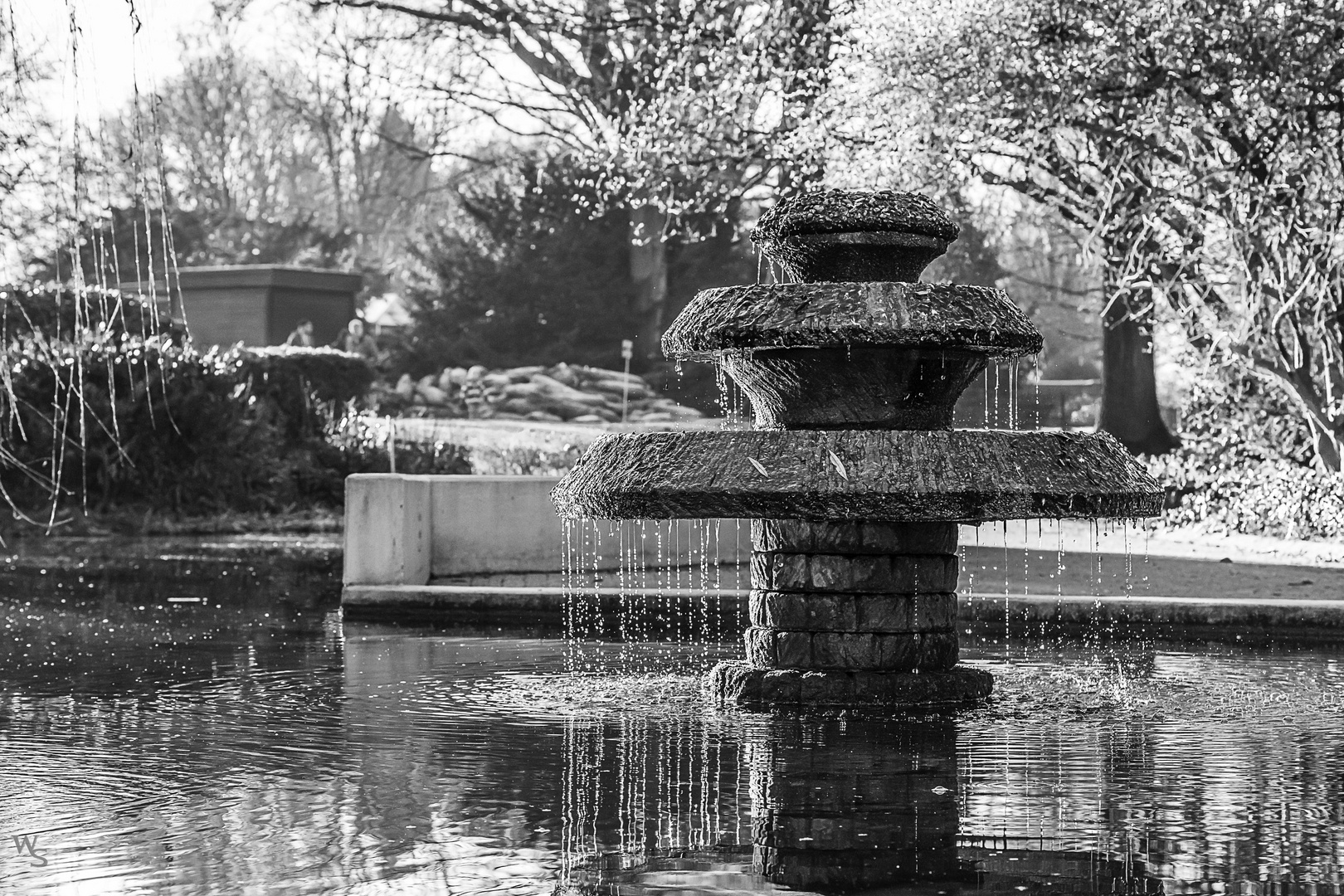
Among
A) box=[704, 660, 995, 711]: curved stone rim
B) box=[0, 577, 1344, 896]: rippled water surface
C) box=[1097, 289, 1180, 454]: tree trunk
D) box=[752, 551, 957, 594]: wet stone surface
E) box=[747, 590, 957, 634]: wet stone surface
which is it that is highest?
box=[1097, 289, 1180, 454]: tree trunk

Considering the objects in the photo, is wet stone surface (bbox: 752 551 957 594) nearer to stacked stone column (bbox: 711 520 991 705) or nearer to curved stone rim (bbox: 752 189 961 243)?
stacked stone column (bbox: 711 520 991 705)

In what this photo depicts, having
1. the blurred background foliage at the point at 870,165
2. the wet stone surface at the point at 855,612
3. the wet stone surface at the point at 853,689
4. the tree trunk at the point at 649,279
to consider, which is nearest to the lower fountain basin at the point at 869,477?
the wet stone surface at the point at 855,612

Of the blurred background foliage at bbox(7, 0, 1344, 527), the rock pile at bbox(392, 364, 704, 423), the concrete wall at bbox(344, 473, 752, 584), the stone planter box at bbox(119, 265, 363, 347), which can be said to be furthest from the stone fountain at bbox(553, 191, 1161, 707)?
the stone planter box at bbox(119, 265, 363, 347)

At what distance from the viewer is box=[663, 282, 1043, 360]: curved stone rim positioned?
276 inches

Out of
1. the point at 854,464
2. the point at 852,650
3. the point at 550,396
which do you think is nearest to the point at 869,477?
the point at 854,464

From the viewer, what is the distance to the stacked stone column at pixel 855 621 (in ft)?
23.7

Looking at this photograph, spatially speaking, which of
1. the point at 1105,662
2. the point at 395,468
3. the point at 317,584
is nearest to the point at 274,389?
the point at 395,468

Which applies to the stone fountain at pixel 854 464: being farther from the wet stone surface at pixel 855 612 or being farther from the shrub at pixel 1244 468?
the shrub at pixel 1244 468

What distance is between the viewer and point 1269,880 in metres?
4.25

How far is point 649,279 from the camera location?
39.9m

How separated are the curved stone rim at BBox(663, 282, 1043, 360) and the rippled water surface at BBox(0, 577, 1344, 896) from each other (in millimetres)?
1356

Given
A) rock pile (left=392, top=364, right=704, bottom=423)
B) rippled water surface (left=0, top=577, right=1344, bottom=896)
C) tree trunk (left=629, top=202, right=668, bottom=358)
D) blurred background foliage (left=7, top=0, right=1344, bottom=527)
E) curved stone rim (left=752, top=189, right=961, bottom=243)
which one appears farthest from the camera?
tree trunk (left=629, top=202, right=668, bottom=358)

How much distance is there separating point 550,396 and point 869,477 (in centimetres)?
2968

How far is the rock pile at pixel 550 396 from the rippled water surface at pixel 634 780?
25.9m
